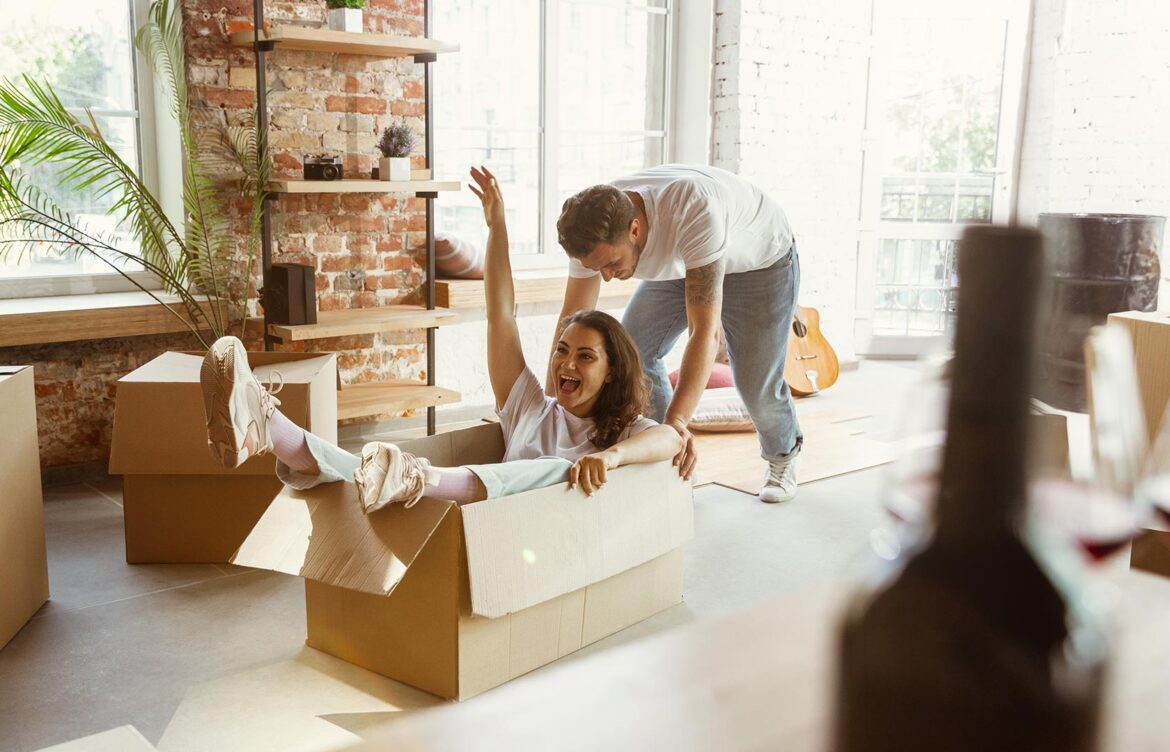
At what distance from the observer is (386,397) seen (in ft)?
12.9

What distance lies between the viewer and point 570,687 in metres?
0.51

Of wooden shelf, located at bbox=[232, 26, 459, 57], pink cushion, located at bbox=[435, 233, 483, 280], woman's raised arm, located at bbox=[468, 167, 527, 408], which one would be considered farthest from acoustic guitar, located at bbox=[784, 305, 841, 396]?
woman's raised arm, located at bbox=[468, 167, 527, 408]

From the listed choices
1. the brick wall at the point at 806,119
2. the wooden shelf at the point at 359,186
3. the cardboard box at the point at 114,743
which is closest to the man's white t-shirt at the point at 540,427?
the cardboard box at the point at 114,743

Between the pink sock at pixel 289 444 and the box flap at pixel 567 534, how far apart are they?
0.36 metres

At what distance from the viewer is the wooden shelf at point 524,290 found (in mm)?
4344

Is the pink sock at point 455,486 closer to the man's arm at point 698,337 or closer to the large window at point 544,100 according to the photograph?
the man's arm at point 698,337

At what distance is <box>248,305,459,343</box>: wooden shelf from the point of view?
3701mm

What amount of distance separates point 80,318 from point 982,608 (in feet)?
11.9

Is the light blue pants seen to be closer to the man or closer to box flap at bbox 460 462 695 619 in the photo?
box flap at bbox 460 462 695 619

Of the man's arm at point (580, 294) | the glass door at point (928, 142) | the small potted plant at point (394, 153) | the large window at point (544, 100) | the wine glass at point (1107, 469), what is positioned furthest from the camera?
the glass door at point (928, 142)

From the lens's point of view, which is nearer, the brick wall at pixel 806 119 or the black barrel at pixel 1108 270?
the black barrel at pixel 1108 270

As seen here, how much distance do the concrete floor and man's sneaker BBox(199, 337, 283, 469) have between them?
51 cm

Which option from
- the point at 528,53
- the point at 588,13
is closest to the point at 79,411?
the point at 528,53

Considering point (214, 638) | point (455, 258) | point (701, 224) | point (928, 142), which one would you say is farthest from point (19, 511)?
point (928, 142)
